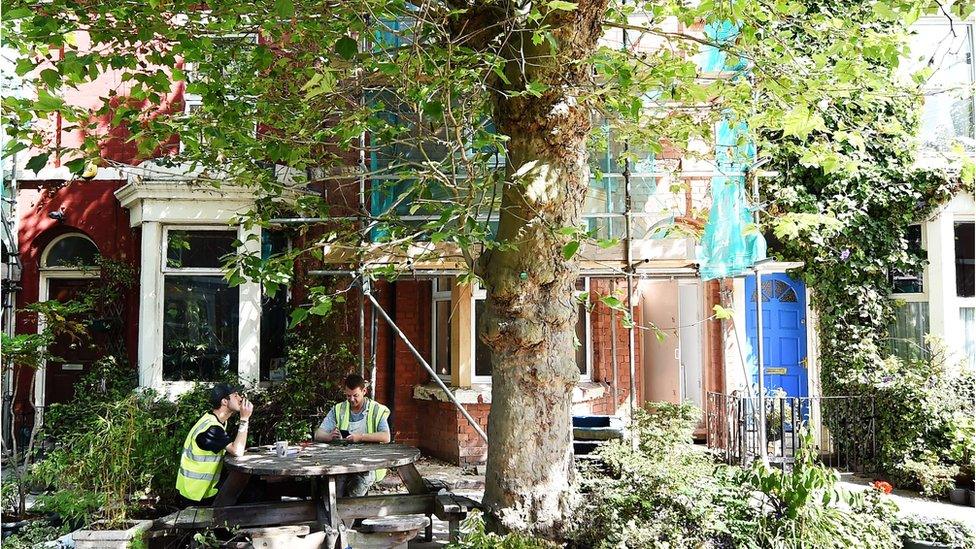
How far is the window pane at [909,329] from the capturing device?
34.4 ft

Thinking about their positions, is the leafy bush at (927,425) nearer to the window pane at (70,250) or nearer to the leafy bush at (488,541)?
the leafy bush at (488,541)

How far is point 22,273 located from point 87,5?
24.6ft

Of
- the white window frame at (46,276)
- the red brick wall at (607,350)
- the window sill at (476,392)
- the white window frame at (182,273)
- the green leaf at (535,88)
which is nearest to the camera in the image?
the green leaf at (535,88)

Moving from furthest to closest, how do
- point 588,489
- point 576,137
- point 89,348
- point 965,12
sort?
point 89,348
point 588,489
point 576,137
point 965,12

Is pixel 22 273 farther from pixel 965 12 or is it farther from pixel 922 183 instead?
pixel 922 183

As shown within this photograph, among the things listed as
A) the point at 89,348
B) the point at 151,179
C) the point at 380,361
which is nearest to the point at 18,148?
the point at 151,179

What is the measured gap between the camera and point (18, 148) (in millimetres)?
5035

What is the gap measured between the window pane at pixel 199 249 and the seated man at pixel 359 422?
14.1 ft

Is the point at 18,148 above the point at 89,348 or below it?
above

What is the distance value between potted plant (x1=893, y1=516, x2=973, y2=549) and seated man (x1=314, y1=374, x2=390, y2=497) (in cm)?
428

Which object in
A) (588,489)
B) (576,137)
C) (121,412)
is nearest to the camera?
(576,137)

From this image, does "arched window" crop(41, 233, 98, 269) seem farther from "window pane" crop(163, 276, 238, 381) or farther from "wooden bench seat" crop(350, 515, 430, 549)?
"wooden bench seat" crop(350, 515, 430, 549)

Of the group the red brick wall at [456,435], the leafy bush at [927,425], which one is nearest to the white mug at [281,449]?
the red brick wall at [456,435]

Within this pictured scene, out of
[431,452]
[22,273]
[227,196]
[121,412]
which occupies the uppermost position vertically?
[227,196]
